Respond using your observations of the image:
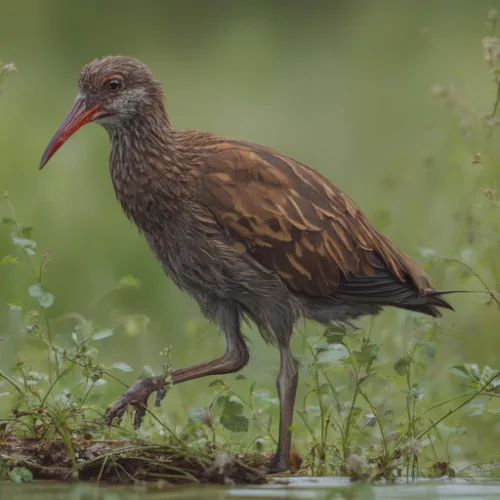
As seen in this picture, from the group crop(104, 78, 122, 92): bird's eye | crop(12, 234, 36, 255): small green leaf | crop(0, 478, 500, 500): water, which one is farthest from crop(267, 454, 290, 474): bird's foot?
crop(104, 78, 122, 92): bird's eye

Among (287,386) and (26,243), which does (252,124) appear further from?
(26,243)

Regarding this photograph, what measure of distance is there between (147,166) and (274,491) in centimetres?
167

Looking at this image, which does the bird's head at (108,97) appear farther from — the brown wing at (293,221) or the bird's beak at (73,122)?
the brown wing at (293,221)

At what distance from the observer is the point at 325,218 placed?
7098mm

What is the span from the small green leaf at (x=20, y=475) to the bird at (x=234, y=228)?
1.91 ft

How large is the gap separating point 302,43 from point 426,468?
10.9 m

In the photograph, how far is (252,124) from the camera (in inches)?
571

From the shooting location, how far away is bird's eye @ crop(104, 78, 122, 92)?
23.2 ft

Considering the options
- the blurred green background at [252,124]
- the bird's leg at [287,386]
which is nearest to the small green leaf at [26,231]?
the blurred green background at [252,124]

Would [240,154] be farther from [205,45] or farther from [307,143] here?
[205,45]

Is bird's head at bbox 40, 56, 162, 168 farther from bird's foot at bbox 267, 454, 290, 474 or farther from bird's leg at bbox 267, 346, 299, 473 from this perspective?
bird's foot at bbox 267, 454, 290, 474

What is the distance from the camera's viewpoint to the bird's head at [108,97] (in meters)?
7.05

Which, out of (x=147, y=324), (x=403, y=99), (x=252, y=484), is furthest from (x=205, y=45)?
(x=252, y=484)

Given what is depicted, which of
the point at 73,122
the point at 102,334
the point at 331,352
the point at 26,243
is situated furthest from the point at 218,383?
the point at 73,122
